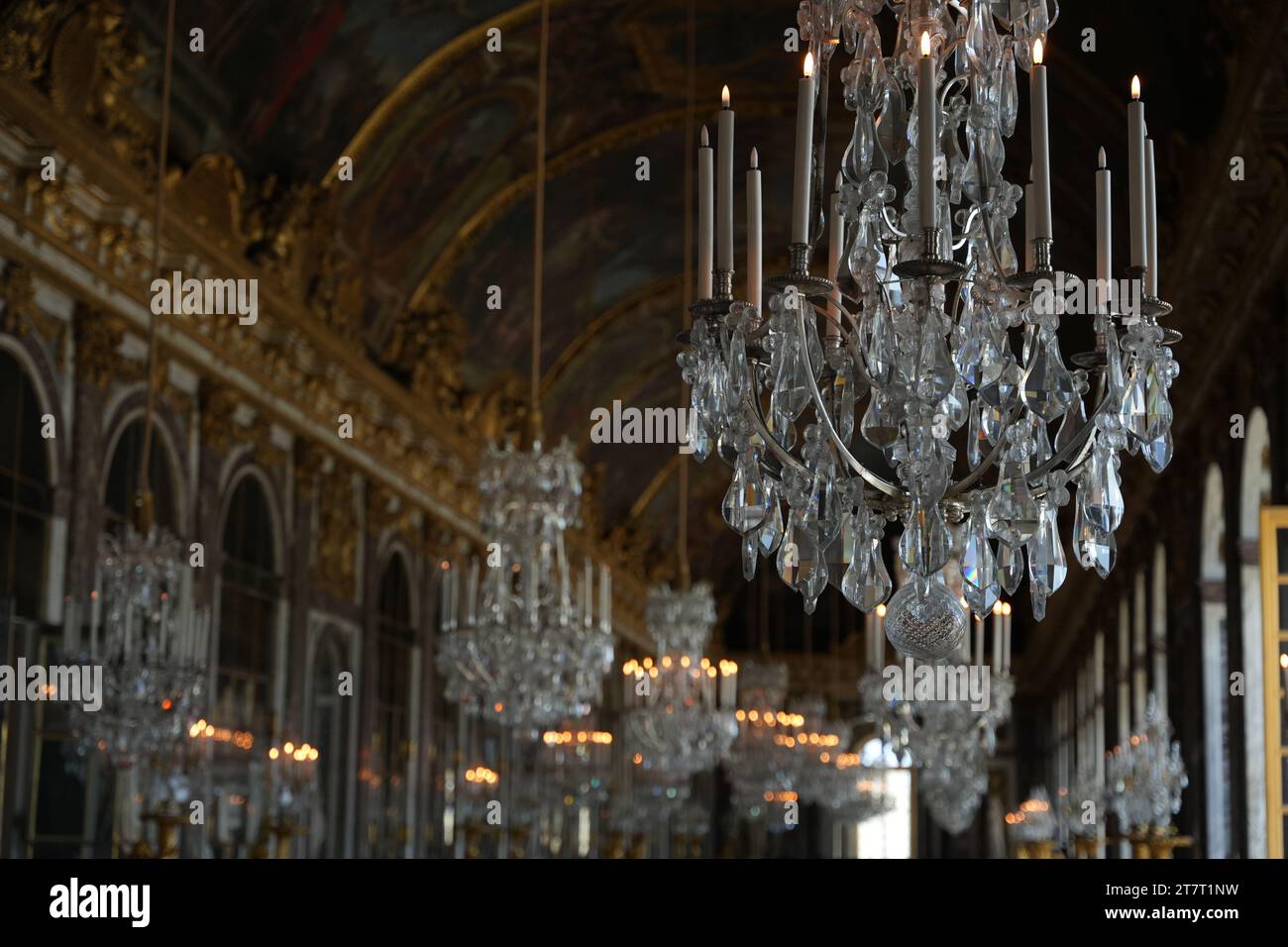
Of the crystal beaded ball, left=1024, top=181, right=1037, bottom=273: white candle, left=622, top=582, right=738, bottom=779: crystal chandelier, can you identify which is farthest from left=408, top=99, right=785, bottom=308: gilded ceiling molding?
the crystal beaded ball

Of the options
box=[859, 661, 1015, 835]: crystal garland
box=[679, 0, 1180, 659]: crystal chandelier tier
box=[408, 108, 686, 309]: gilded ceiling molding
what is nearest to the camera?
box=[679, 0, 1180, 659]: crystal chandelier tier

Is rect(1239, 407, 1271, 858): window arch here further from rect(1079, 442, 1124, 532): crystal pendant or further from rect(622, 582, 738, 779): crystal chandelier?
rect(1079, 442, 1124, 532): crystal pendant

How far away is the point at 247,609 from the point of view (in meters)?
17.4

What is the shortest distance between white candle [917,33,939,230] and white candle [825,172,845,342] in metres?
0.65

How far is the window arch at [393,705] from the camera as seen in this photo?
21562 millimetres

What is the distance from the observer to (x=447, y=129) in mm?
19609

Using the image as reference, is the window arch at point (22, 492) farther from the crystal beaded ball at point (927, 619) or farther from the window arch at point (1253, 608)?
the window arch at point (1253, 608)

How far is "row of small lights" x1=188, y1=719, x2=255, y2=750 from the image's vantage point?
1513 cm

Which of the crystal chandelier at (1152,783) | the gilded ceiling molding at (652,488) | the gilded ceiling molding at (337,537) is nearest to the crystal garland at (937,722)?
the crystal chandelier at (1152,783)

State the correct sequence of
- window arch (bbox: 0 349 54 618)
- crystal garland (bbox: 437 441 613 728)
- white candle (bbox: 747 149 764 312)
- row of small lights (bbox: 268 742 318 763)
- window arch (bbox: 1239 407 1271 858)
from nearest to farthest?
1. white candle (bbox: 747 149 764 312)
2. crystal garland (bbox: 437 441 613 728)
3. window arch (bbox: 0 349 54 618)
4. window arch (bbox: 1239 407 1271 858)
5. row of small lights (bbox: 268 742 318 763)

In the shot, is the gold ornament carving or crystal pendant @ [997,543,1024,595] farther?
the gold ornament carving

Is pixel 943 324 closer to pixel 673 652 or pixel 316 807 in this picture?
pixel 673 652

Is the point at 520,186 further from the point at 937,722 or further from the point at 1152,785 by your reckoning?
the point at 1152,785

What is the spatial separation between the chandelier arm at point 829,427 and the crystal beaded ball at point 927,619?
332 millimetres
